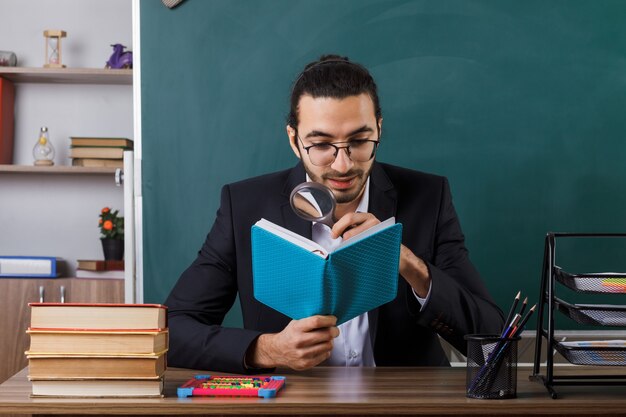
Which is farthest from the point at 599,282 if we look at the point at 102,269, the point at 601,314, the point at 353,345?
the point at 102,269

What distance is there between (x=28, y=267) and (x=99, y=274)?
1.00ft

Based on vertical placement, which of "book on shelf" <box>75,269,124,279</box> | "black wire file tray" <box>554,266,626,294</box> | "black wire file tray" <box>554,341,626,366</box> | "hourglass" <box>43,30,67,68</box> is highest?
"hourglass" <box>43,30,67,68</box>

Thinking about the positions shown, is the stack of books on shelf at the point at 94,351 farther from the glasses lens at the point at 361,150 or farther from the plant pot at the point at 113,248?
the plant pot at the point at 113,248

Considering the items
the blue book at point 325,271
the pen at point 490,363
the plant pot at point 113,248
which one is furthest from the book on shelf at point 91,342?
the plant pot at point 113,248

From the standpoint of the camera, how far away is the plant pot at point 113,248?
11.8ft

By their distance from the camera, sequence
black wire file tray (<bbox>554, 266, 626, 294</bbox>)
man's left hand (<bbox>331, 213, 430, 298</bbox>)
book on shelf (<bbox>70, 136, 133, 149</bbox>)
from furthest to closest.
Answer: book on shelf (<bbox>70, 136, 133, 149</bbox>), man's left hand (<bbox>331, 213, 430, 298</bbox>), black wire file tray (<bbox>554, 266, 626, 294</bbox>)

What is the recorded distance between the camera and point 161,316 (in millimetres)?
1560

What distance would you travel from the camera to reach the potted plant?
3.59 m

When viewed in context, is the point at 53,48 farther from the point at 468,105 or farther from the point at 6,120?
the point at 468,105

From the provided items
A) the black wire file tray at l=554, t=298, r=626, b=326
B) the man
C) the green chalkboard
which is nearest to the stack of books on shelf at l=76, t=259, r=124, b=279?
the green chalkboard

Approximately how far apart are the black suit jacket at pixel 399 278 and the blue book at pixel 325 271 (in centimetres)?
44

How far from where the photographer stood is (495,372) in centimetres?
151

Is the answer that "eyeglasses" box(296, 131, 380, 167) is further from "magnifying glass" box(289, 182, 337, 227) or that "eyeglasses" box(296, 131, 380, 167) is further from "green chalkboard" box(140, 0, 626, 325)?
"green chalkboard" box(140, 0, 626, 325)

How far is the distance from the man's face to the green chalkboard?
0.90 metres
